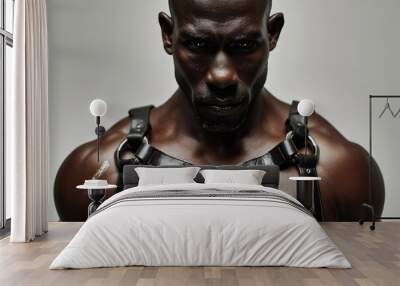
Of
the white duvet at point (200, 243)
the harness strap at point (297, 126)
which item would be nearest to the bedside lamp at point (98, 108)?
the harness strap at point (297, 126)

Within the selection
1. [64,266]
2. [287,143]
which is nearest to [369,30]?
[287,143]

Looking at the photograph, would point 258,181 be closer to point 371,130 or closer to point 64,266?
point 371,130

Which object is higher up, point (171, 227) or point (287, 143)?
point (287, 143)

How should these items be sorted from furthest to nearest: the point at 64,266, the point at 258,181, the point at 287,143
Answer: the point at 287,143, the point at 258,181, the point at 64,266

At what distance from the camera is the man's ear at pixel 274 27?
623 centimetres

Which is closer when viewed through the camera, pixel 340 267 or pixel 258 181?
pixel 340 267

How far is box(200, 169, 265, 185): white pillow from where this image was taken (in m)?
5.64

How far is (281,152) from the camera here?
6.12 m

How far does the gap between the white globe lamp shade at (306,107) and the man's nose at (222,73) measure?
766mm

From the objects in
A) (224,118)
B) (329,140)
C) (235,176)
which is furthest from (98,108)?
(329,140)

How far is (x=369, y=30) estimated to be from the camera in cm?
633

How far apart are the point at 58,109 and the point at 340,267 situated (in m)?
3.81

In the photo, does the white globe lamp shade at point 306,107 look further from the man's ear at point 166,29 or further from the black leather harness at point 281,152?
the man's ear at point 166,29

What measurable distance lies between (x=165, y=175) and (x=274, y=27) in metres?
2.08
